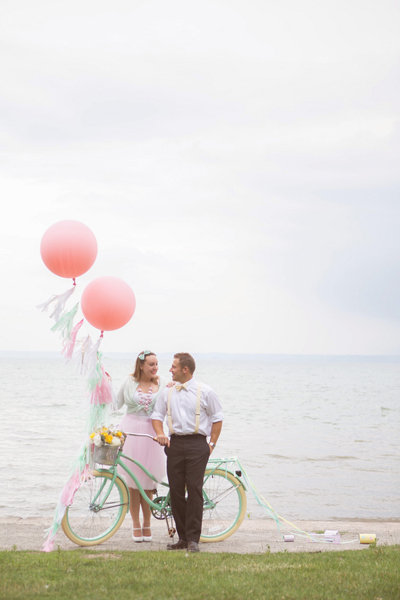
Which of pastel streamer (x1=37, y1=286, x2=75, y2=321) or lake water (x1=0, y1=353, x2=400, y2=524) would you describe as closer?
pastel streamer (x1=37, y1=286, x2=75, y2=321)

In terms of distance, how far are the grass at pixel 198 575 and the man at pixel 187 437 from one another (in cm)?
61

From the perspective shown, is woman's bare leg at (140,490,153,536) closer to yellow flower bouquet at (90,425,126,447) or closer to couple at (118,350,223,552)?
couple at (118,350,223,552)

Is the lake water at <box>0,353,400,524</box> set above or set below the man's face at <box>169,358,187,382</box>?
below

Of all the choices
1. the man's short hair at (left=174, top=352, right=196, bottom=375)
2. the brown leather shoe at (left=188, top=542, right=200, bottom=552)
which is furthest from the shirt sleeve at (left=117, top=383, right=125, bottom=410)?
the brown leather shoe at (left=188, top=542, right=200, bottom=552)

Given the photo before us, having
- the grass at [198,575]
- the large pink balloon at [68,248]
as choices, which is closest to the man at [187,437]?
the grass at [198,575]

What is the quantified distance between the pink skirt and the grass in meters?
1.02

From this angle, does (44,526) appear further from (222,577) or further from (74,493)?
(222,577)

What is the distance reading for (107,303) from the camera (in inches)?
307

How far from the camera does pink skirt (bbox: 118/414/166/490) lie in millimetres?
8031

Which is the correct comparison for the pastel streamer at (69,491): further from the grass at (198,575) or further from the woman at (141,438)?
the woman at (141,438)

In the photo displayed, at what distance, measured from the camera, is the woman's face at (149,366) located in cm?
802

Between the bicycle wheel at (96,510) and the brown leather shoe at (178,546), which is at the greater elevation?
the bicycle wheel at (96,510)

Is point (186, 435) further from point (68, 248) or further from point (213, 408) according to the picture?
point (68, 248)

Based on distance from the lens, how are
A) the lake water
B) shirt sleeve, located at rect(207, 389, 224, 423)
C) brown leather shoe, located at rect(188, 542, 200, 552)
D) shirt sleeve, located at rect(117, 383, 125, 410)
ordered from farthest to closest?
1. the lake water
2. shirt sleeve, located at rect(117, 383, 125, 410)
3. shirt sleeve, located at rect(207, 389, 224, 423)
4. brown leather shoe, located at rect(188, 542, 200, 552)
